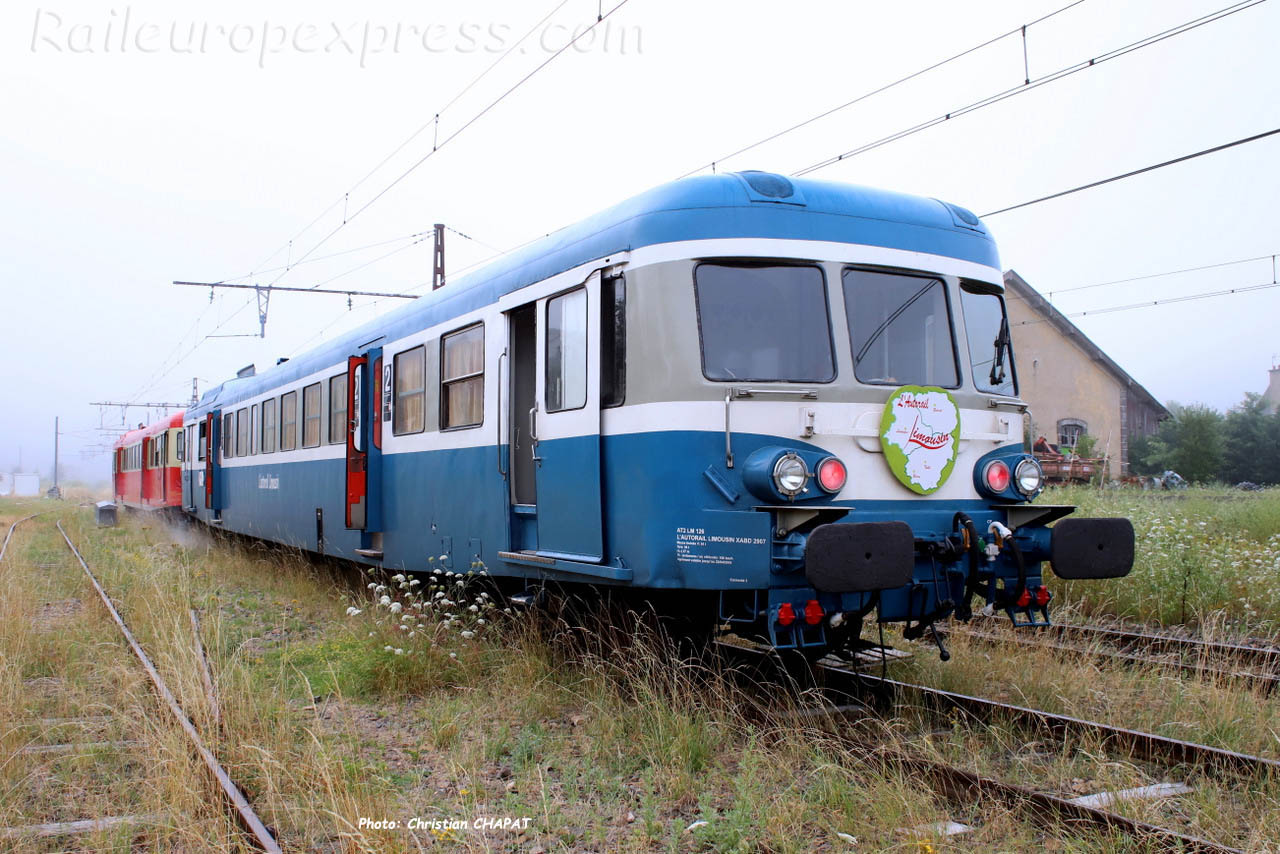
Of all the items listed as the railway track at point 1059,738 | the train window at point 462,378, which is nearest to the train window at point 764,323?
the railway track at point 1059,738

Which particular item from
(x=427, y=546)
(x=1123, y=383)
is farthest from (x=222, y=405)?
(x=1123, y=383)

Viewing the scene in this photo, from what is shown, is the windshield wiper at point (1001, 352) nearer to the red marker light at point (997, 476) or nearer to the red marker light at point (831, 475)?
the red marker light at point (997, 476)

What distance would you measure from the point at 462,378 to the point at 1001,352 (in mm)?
3968

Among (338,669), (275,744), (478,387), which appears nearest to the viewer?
(275,744)

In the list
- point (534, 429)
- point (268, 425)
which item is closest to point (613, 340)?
point (534, 429)

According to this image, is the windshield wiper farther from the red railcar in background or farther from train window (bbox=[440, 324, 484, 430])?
the red railcar in background

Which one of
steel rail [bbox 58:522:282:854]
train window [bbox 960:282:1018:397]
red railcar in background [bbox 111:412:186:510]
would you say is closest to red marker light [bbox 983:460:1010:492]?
train window [bbox 960:282:1018:397]

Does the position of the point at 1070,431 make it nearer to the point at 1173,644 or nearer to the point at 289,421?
the point at 289,421

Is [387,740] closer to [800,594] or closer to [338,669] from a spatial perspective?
[338,669]

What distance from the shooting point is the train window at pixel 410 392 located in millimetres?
9016

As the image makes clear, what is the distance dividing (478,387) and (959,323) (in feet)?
11.5

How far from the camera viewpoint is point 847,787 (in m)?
4.54

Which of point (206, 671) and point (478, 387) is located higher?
point (478, 387)

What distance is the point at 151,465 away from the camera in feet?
94.1
